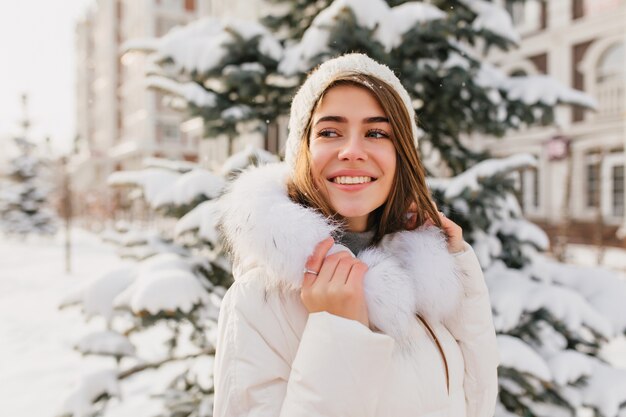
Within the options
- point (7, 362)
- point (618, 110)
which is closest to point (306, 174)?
point (7, 362)

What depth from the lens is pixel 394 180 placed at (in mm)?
1369

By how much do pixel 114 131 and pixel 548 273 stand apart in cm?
4895

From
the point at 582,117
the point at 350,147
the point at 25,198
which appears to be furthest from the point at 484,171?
the point at 25,198

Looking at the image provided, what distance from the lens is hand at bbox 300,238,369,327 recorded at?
1.06m

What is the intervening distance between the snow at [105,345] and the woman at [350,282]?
1.61 metres

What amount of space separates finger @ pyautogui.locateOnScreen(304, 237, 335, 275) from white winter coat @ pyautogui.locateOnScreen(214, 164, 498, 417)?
0.05 feet

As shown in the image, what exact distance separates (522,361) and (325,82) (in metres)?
1.71

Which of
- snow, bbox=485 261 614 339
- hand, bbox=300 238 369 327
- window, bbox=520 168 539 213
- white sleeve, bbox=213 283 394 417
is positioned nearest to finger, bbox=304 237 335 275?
hand, bbox=300 238 369 327

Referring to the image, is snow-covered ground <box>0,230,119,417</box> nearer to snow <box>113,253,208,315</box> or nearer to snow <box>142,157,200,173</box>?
snow <box>113,253,208,315</box>

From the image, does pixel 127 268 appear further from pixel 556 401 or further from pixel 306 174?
pixel 556 401

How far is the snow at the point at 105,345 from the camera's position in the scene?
2482 millimetres

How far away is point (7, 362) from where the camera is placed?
5.34 meters

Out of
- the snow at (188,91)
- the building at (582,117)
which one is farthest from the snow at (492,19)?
the building at (582,117)

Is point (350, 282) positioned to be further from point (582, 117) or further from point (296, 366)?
point (582, 117)
